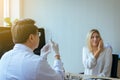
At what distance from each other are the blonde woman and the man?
1642 mm

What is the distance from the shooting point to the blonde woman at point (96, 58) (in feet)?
10.9

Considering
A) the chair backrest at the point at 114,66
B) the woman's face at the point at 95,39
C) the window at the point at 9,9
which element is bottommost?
the chair backrest at the point at 114,66

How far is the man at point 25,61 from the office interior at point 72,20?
2266 mm

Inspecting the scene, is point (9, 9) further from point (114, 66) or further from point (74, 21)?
point (114, 66)

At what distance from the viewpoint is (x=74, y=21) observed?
4184mm

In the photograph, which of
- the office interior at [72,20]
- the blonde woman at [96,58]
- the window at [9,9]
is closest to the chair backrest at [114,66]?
the blonde woman at [96,58]

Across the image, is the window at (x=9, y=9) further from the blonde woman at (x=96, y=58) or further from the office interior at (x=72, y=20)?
the blonde woman at (x=96, y=58)

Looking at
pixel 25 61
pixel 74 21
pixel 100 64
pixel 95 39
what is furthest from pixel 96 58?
pixel 25 61

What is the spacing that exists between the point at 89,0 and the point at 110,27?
54 centimetres

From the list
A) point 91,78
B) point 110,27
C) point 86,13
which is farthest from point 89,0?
point 91,78

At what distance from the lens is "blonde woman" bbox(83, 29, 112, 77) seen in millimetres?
3326

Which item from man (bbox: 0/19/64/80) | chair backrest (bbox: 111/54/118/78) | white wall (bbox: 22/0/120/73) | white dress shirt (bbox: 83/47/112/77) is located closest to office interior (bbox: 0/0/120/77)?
white wall (bbox: 22/0/120/73)

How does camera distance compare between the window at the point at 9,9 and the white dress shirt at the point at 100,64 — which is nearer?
the white dress shirt at the point at 100,64

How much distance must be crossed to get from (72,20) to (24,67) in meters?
2.71
